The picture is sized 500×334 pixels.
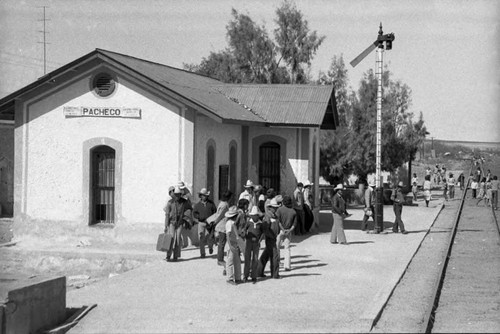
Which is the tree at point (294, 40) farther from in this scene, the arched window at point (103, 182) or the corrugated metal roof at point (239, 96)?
the arched window at point (103, 182)

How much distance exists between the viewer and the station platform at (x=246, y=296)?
1087 cm

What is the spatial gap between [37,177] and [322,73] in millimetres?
27742

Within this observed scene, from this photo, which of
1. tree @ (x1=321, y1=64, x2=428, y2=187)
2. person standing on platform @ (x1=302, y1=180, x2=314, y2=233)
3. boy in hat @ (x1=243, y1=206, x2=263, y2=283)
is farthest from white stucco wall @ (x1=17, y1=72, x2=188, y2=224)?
tree @ (x1=321, y1=64, x2=428, y2=187)

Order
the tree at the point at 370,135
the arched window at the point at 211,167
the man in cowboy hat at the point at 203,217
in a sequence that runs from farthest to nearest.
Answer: the tree at the point at 370,135 → the arched window at the point at 211,167 → the man in cowboy hat at the point at 203,217

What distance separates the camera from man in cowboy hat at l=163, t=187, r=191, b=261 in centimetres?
1639

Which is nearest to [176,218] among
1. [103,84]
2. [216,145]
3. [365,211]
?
[103,84]

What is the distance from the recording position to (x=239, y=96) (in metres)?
26.3

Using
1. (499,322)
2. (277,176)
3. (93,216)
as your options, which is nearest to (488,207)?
(277,176)

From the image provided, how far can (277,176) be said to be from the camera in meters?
25.0

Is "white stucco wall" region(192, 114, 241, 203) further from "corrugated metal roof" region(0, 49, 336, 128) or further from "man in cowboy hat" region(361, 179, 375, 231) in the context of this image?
"man in cowboy hat" region(361, 179, 375, 231)

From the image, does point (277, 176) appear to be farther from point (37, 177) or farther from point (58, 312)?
point (58, 312)

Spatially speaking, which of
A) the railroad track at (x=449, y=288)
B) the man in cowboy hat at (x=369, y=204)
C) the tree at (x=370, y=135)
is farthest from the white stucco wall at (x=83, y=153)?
the tree at (x=370, y=135)

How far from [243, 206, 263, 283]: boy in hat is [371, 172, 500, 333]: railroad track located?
8.35 ft

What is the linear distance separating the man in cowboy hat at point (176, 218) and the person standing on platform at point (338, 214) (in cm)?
459
